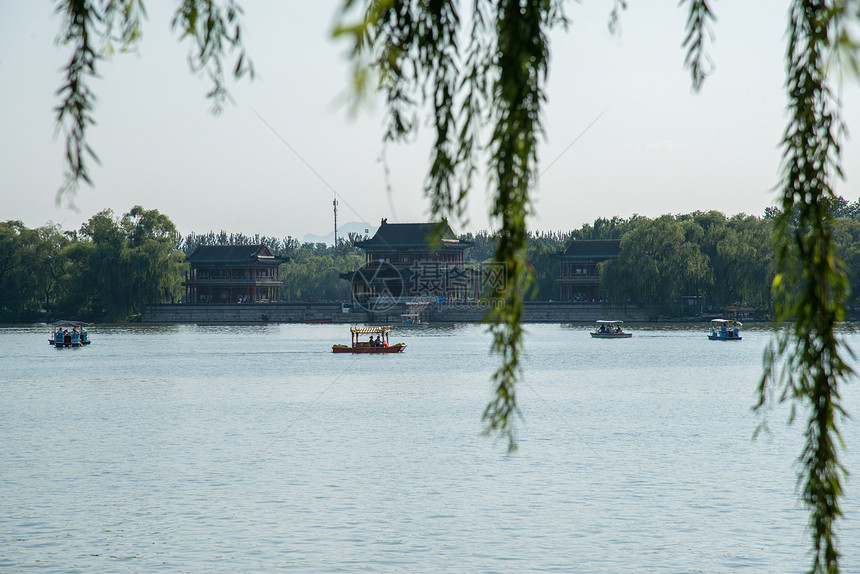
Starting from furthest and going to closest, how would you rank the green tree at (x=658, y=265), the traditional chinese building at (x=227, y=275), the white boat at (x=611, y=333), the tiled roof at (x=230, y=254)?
the traditional chinese building at (x=227, y=275) < the tiled roof at (x=230, y=254) < the green tree at (x=658, y=265) < the white boat at (x=611, y=333)

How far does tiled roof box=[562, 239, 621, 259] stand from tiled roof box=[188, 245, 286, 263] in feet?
107

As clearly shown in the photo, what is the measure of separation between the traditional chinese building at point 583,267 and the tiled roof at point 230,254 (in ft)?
105

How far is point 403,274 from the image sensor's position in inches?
3590

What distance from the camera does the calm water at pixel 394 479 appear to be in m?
14.6

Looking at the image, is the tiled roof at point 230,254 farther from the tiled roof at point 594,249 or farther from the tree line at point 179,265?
the tiled roof at point 594,249

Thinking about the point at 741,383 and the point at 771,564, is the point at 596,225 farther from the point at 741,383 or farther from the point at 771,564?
the point at 771,564

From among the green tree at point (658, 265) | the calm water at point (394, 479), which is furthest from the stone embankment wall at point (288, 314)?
the calm water at point (394, 479)

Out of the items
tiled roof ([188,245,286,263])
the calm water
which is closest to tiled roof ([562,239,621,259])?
tiled roof ([188,245,286,263])

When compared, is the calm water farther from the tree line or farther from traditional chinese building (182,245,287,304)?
traditional chinese building (182,245,287,304)

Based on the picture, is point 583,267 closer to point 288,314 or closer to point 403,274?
point 403,274

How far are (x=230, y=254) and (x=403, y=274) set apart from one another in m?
20.1

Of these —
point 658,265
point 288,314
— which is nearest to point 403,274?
point 288,314

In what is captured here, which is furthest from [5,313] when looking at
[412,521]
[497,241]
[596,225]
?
[497,241]

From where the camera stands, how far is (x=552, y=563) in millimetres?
14109
